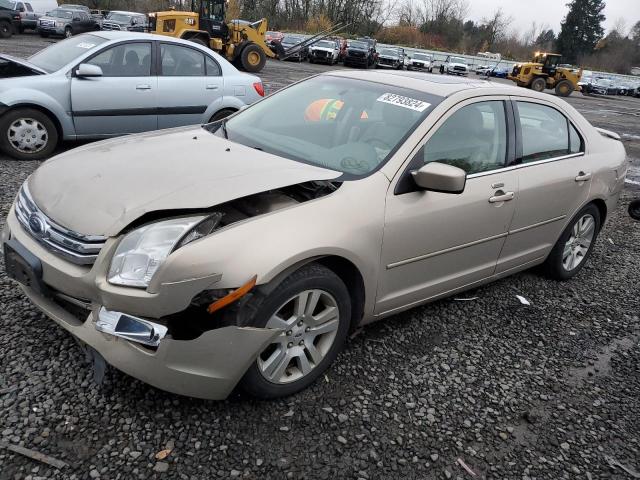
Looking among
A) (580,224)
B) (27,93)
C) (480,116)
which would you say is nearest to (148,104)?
(27,93)

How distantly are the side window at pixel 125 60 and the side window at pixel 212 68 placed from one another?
782 millimetres

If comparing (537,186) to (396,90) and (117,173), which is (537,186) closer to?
(396,90)

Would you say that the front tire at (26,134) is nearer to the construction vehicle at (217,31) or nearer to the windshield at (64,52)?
the windshield at (64,52)

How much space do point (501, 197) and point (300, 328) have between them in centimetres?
165

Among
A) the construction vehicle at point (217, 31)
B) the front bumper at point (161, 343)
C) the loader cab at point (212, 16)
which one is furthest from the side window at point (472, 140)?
the loader cab at point (212, 16)

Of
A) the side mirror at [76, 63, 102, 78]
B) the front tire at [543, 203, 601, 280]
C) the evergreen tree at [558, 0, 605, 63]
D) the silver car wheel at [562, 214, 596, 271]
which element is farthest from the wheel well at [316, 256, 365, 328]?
the evergreen tree at [558, 0, 605, 63]

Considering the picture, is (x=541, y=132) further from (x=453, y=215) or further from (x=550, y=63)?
(x=550, y=63)

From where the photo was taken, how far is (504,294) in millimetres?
4211

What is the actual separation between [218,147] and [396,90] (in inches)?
46.7

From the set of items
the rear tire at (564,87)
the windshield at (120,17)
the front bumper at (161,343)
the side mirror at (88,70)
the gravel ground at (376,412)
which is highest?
the side mirror at (88,70)

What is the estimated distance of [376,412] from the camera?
270 cm

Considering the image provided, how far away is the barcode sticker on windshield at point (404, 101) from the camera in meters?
3.22

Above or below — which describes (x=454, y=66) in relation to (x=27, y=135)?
below

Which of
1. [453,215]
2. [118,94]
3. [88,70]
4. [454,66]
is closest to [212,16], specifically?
[118,94]
